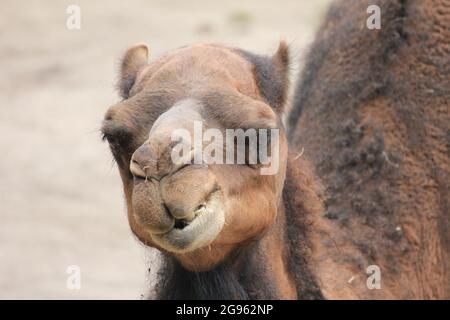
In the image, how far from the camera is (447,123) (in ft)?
19.2

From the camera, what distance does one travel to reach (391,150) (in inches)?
231

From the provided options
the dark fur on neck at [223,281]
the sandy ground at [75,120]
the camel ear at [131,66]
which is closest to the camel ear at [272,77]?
the camel ear at [131,66]

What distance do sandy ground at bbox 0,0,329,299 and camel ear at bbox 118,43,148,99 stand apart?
4.20m

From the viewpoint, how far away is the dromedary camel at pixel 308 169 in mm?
4375

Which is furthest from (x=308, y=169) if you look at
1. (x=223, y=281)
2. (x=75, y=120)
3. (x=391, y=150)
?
(x=75, y=120)

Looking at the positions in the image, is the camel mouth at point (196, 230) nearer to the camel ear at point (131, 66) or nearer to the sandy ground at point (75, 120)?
the camel ear at point (131, 66)

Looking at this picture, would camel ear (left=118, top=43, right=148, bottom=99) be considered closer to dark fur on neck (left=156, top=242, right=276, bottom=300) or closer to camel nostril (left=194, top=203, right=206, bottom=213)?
dark fur on neck (left=156, top=242, right=276, bottom=300)

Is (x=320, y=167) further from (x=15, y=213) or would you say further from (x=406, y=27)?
(x=15, y=213)

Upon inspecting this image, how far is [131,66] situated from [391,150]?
144 centimetres

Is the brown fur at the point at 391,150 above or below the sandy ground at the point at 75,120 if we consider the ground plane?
above

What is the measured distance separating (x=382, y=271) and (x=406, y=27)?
1.28 m

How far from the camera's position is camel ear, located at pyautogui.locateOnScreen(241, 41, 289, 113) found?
508 cm

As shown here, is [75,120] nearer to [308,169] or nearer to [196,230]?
[308,169]

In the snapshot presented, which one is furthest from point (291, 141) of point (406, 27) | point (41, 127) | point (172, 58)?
point (41, 127)
